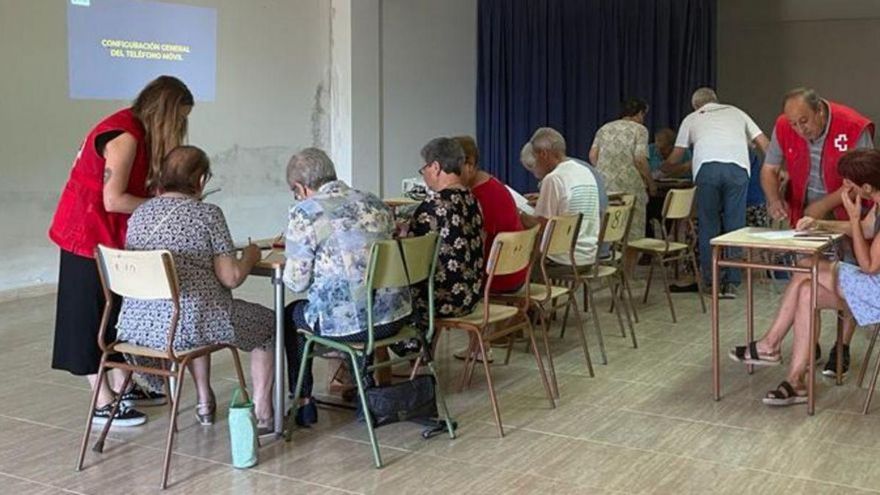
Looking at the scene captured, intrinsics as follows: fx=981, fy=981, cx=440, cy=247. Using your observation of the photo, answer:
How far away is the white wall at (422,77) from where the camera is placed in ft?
30.9

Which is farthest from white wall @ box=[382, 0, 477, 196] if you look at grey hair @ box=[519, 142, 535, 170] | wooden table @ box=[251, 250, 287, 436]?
wooden table @ box=[251, 250, 287, 436]

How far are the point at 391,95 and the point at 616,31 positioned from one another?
258 cm

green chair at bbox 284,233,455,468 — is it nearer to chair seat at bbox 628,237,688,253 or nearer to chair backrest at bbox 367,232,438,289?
chair backrest at bbox 367,232,438,289

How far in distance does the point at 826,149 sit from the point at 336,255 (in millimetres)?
2372

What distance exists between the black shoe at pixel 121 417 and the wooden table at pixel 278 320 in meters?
0.55

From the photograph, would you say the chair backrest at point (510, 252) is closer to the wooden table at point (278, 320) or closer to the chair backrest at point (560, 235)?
the chair backrest at point (560, 235)

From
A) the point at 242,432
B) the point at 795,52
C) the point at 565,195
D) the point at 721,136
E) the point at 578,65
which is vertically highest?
the point at 795,52

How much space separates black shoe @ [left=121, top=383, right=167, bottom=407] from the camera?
3.96 m

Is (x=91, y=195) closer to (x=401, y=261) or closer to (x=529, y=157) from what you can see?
(x=401, y=261)

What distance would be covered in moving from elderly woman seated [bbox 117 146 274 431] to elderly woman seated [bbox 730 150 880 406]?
2.18 m

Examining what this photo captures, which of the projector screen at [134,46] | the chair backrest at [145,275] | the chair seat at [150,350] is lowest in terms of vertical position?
the chair seat at [150,350]

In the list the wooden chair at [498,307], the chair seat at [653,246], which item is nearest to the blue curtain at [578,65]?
the chair seat at [653,246]

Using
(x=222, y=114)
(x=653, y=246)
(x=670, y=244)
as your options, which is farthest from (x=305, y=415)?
(x=222, y=114)

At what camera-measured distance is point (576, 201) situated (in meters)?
4.89
